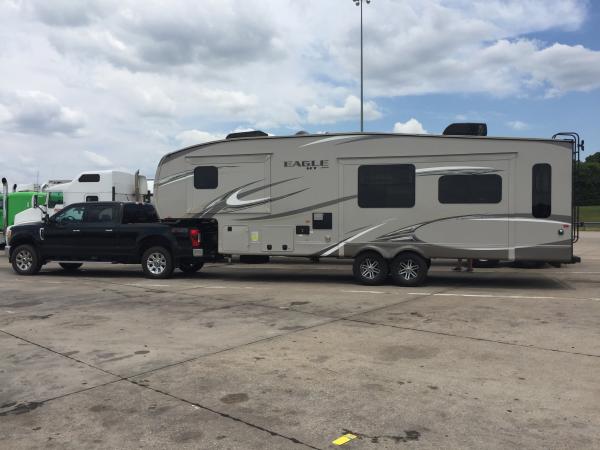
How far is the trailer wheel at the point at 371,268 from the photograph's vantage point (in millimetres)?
11508

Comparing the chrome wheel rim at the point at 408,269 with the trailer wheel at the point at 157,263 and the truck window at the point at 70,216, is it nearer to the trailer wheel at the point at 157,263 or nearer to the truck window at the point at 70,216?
the trailer wheel at the point at 157,263

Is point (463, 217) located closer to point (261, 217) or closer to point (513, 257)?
point (513, 257)

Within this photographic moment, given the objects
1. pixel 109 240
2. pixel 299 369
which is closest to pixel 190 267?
pixel 109 240

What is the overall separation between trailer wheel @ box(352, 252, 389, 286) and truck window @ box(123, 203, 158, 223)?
18.4 ft

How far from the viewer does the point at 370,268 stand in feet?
38.0

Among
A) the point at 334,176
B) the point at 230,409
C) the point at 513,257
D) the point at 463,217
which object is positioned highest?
the point at 334,176

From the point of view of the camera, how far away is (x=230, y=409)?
4.43m

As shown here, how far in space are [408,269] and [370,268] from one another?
2.65 ft

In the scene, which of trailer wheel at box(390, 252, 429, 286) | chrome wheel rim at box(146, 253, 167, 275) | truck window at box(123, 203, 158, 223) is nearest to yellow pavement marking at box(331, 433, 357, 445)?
Result: trailer wheel at box(390, 252, 429, 286)

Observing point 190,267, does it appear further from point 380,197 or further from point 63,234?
point 380,197

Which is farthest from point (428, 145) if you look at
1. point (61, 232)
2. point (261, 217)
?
point (61, 232)

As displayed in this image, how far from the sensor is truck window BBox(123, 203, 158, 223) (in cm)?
1330

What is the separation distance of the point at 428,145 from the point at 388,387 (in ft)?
23.6

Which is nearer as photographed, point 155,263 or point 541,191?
point 541,191
